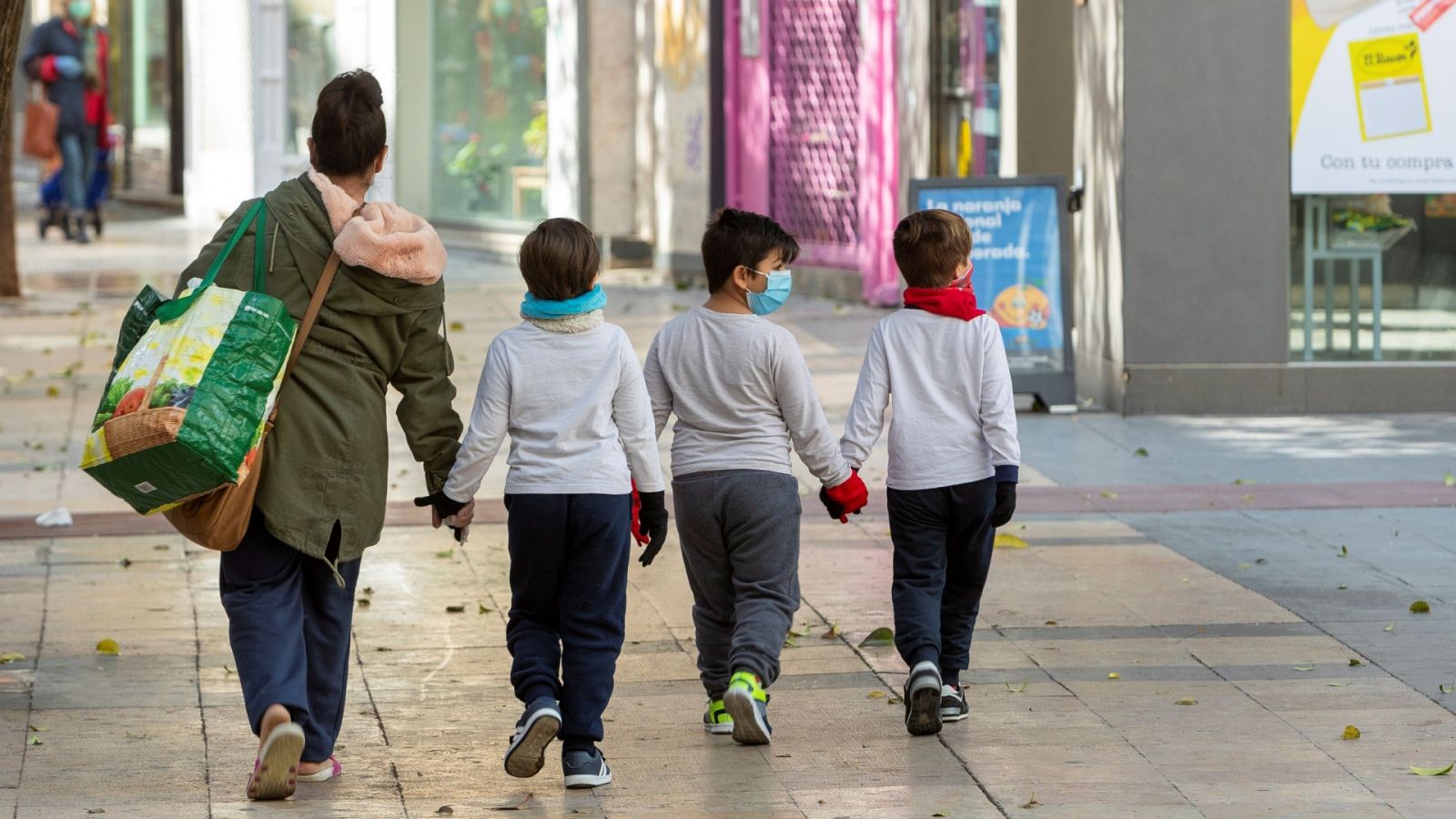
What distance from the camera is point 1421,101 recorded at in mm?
11062

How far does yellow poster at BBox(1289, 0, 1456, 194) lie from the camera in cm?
1102

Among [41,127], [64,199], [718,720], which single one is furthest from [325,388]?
[64,199]

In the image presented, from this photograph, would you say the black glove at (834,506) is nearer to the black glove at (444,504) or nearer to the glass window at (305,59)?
the black glove at (444,504)

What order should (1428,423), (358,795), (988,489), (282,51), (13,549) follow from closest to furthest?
(358,795)
(988,489)
(13,549)
(1428,423)
(282,51)

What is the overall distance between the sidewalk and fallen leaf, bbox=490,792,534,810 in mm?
14

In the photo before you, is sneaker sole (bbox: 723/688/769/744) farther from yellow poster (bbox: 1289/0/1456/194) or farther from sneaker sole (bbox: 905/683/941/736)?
yellow poster (bbox: 1289/0/1456/194)

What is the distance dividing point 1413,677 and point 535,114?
56.9 ft

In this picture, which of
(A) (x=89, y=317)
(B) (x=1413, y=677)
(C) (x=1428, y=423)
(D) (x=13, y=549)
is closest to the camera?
(B) (x=1413, y=677)

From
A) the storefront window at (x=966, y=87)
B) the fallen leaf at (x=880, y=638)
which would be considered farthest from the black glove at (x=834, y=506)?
the storefront window at (x=966, y=87)

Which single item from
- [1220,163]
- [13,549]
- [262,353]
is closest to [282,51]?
[1220,163]

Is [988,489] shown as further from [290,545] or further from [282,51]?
[282,51]

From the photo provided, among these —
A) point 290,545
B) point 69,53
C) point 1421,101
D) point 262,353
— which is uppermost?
point 69,53

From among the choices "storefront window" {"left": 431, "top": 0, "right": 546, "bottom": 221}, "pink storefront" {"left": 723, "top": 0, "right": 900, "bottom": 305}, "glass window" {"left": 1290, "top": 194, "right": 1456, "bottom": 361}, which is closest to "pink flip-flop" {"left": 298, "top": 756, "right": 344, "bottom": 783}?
"glass window" {"left": 1290, "top": 194, "right": 1456, "bottom": 361}

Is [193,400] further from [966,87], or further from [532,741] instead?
[966,87]
